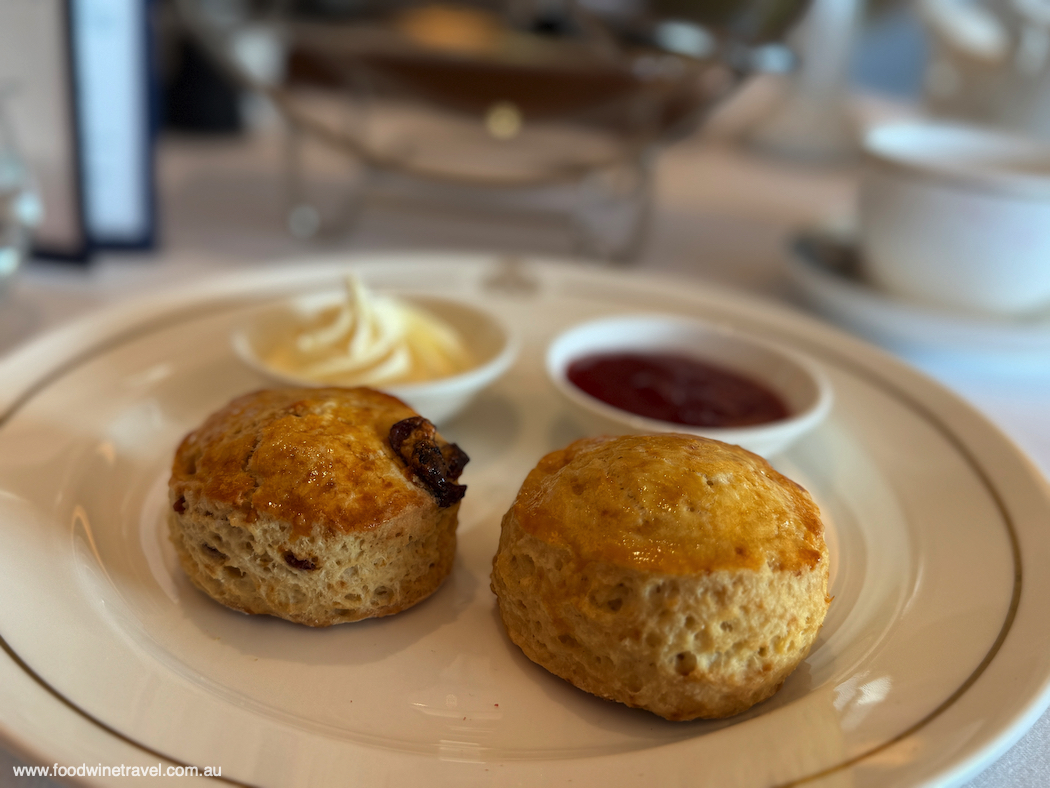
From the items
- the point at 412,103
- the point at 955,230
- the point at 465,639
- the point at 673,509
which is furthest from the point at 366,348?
the point at 955,230

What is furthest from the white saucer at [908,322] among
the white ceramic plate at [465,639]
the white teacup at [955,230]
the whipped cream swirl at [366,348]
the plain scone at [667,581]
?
the plain scone at [667,581]

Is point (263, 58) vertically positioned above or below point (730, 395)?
above

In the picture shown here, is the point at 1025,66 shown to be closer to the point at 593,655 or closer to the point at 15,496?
the point at 593,655

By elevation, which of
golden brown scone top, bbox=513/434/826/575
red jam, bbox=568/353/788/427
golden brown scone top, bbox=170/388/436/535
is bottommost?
red jam, bbox=568/353/788/427

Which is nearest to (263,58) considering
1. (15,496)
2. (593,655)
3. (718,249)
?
(718,249)

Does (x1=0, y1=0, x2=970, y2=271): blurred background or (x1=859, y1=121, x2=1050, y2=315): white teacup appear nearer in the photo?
(x1=859, y1=121, x2=1050, y2=315): white teacup

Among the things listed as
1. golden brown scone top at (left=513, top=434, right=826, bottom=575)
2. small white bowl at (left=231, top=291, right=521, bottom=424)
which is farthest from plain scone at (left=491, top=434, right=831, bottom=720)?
small white bowl at (left=231, top=291, right=521, bottom=424)

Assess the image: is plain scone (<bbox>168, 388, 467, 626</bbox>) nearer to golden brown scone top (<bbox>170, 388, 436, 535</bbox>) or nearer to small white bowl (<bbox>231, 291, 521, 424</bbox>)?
golden brown scone top (<bbox>170, 388, 436, 535</bbox>)
